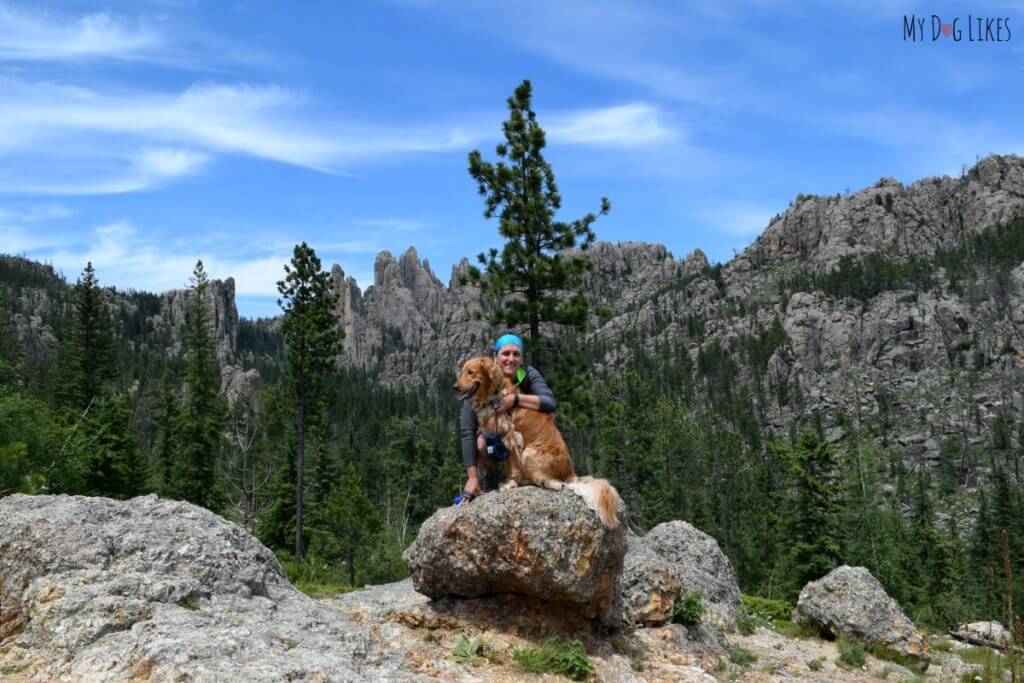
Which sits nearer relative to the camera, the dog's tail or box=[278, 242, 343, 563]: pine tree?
the dog's tail

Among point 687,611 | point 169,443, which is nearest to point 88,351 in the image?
point 169,443

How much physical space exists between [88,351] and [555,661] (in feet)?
158

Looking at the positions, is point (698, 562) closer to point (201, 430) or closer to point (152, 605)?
point (152, 605)

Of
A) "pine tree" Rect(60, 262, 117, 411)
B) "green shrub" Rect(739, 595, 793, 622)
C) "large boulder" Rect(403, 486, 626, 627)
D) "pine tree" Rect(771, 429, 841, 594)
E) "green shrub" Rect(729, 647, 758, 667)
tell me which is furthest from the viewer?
"pine tree" Rect(60, 262, 117, 411)

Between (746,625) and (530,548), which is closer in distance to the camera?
(530,548)

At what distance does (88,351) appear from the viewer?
4625cm

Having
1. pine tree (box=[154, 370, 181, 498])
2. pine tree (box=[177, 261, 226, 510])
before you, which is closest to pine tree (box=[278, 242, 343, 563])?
pine tree (box=[177, 261, 226, 510])

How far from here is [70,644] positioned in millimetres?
6574

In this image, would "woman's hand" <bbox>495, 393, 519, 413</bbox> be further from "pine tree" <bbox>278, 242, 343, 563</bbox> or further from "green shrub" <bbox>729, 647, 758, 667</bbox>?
"pine tree" <bbox>278, 242, 343, 563</bbox>

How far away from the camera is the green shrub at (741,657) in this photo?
10492 mm

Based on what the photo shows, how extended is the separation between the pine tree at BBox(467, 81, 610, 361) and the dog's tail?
12511mm

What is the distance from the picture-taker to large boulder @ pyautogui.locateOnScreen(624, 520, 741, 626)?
1478cm

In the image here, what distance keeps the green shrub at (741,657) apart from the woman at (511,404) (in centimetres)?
513

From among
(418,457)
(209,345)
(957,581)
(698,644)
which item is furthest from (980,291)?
(698,644)
